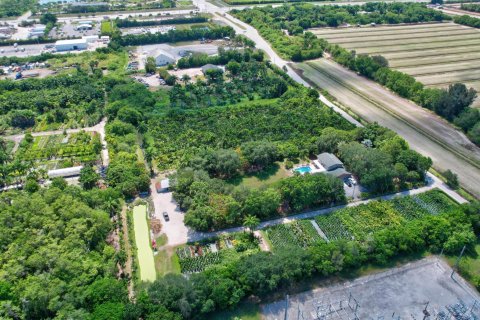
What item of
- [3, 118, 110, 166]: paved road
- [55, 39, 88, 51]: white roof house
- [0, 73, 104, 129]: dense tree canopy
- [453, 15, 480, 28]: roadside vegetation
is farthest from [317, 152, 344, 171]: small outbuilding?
[453, 15, 480, 28]: roadside vegetation

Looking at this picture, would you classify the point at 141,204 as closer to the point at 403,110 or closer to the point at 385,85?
the point at 403,110

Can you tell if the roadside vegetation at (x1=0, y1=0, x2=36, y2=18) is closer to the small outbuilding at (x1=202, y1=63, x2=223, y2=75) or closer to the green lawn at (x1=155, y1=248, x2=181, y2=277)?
the small outbuilding at (x1=202, y1=63, x2=223, y2=75)

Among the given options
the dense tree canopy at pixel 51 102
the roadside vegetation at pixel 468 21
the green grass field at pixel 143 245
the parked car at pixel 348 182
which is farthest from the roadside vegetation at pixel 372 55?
the green grass field at pixel 143 245

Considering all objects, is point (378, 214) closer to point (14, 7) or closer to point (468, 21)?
point (468, 21)

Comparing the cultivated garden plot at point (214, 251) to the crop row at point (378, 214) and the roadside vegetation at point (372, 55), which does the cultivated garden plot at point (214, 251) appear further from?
the roadside vegetation at point (372, 55)

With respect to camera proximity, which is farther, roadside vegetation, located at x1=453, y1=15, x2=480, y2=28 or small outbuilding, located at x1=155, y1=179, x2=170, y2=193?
roadside vegetation, located at x1=453, y1=15, x2=480, y2=28

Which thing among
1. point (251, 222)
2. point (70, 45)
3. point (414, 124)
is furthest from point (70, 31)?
point (251, 222)
